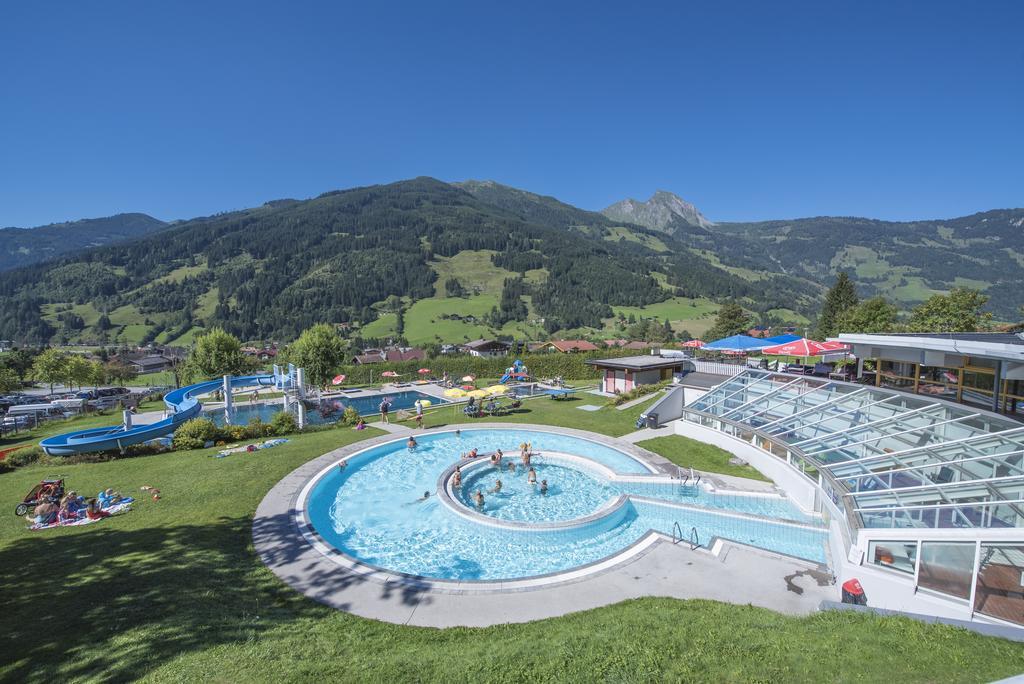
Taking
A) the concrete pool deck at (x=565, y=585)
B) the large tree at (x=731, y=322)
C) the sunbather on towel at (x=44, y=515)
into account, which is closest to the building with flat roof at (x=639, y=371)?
the concrete pool deck at (x=565, y=585)

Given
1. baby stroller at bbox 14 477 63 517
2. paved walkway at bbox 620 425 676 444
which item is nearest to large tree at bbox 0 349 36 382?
baby stroller at bbox 14 477 63 517

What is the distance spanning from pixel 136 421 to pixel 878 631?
118ft

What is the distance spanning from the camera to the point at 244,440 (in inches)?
875

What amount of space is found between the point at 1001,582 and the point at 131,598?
53.1 ft

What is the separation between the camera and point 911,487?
10.1 metres

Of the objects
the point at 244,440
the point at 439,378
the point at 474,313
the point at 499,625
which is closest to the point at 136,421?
the point at 244,440

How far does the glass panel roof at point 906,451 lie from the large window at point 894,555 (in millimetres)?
544

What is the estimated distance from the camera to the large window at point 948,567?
787cm

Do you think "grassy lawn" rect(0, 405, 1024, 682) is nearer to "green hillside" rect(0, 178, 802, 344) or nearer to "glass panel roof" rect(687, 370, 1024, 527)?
"glass panel roof" rect(687, 370, 1024, 527)

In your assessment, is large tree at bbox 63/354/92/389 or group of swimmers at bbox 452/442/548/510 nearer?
group of swimmers at bbox 452/442/548/510

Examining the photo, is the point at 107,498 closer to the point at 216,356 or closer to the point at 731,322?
the point at 216,356

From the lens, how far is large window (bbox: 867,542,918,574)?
28.7 ft

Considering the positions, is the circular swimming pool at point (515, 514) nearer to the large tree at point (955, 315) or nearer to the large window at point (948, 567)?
the large window at point (948, 567)

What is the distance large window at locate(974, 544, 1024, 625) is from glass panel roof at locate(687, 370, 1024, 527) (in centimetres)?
49
